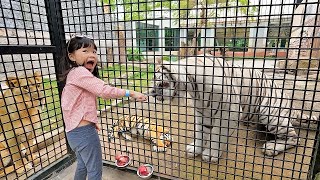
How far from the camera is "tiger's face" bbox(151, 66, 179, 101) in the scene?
207 cm

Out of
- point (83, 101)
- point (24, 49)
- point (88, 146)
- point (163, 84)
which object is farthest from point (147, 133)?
point (24, 49)

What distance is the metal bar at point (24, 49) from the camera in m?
1.75

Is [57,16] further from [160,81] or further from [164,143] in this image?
[164,143]

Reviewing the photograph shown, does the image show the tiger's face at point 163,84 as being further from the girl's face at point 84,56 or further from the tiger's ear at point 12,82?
the tiger's ear at point 12,82

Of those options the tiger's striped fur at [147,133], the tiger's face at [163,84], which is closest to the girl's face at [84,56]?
the tiger's face at [163,84]

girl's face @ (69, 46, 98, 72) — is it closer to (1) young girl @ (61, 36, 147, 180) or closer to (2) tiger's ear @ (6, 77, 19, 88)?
(1) young girl @ (61, 36, 147, 180)

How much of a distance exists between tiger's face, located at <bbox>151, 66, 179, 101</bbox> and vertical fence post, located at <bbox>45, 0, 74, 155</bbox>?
106 cm

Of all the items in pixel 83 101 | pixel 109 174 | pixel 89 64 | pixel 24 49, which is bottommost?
pixel 109 174

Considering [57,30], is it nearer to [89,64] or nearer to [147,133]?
[89,64]

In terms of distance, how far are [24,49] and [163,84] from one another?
1.31 m

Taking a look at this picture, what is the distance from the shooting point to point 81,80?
154cm

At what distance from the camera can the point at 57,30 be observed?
2207mm

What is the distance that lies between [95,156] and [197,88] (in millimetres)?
1161

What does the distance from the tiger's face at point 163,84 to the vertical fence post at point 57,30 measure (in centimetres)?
106
